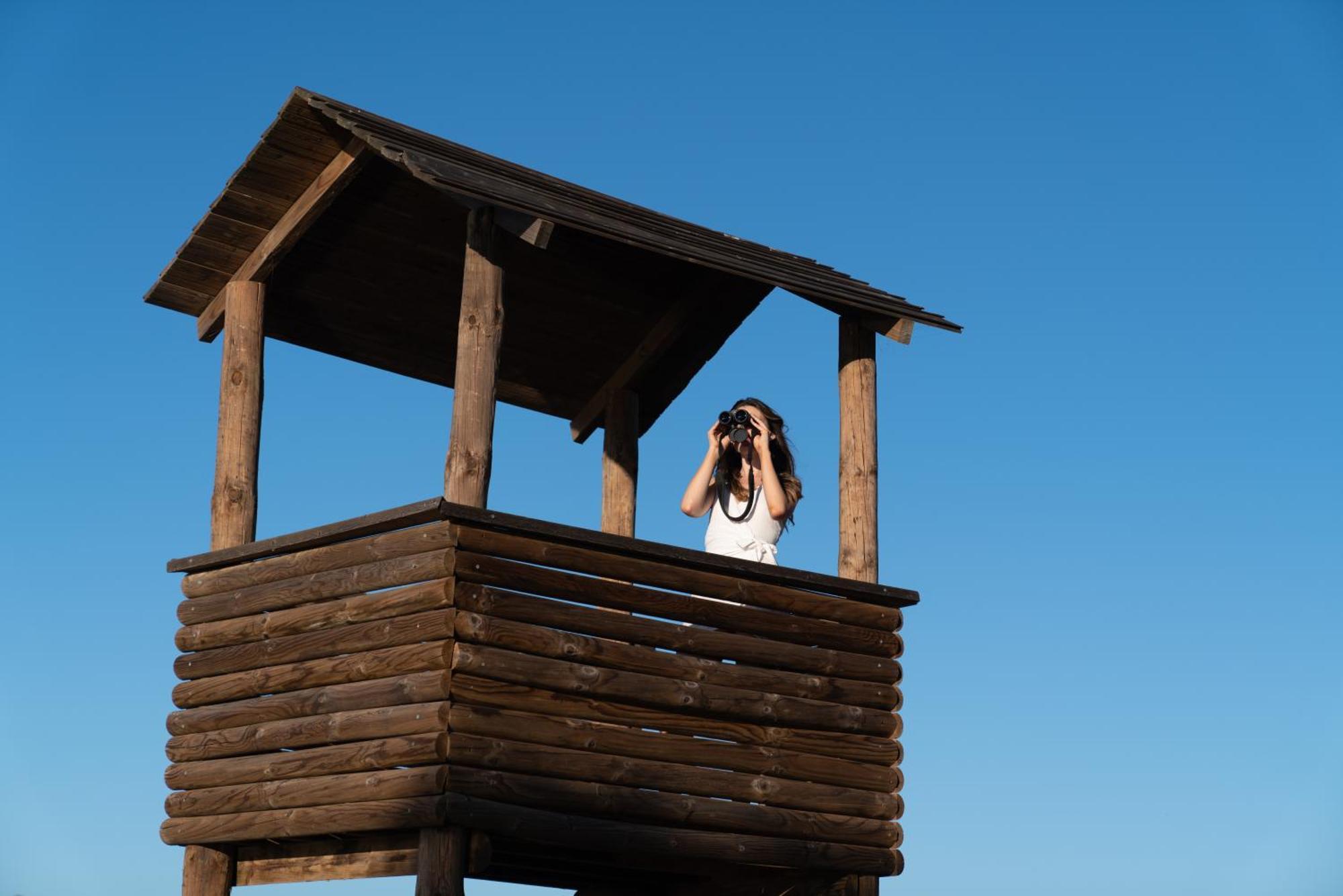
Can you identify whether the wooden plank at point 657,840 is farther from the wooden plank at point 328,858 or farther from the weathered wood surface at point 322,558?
the weathered wood surface at point 322,558

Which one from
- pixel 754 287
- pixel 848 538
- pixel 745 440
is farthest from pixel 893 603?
pixel 754 287

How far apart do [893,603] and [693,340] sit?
3018 mm

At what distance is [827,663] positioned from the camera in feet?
38.7

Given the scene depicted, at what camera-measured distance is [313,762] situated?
35.0ft

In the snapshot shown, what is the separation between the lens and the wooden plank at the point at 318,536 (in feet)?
33.8

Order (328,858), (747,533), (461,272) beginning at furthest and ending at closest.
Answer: (461,272)
(747,533)
(328,858)

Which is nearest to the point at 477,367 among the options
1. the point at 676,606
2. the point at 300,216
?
the point at 676,606

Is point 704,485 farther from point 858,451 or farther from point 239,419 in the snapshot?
point 239,419

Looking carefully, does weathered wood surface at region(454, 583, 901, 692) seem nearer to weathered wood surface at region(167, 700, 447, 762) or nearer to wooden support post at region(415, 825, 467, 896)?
weathered wood surface at region(167, 700, 447, 762)

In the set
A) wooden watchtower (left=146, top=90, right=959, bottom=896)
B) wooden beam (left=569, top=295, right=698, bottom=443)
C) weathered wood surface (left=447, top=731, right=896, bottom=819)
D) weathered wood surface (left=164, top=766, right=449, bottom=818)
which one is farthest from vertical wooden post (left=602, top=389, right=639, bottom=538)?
weathered wood surface (left=164, top=766, right=449, bottom=818)

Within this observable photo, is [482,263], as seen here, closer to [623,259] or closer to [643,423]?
[623,259]

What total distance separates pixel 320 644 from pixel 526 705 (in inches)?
56.2

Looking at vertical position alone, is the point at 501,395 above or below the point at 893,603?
above

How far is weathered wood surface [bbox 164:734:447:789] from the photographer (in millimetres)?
9938
